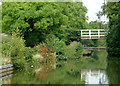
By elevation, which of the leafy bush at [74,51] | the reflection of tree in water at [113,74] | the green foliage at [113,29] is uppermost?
the green foliage at [113,29]

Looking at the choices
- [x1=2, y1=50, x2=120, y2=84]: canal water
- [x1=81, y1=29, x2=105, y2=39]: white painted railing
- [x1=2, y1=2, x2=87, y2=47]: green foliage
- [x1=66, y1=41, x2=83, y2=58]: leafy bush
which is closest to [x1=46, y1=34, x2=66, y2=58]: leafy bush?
[x1=66, y1=41, x2=83, y2=58]: leafy bush

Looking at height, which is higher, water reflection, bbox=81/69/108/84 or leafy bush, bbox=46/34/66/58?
leafy bush, bbox=46/34/66/58

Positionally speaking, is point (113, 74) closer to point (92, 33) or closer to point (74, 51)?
point (74, 51)

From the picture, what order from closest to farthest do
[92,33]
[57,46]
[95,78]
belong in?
[95,78] → [57,46] → [92,33]

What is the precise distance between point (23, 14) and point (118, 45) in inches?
420

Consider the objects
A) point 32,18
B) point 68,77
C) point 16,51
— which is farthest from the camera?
point 32,18

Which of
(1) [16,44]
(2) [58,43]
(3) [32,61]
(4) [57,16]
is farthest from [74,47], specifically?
(1) [16,44]

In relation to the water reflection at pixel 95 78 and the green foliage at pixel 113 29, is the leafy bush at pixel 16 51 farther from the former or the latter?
the green foliage at pixel 113 29

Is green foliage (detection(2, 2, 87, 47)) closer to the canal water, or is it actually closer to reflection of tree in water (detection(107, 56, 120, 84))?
reflection of tree in water (detection(107, 56, 120, 84))

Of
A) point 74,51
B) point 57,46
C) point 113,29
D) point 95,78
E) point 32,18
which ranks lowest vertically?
point 95,78

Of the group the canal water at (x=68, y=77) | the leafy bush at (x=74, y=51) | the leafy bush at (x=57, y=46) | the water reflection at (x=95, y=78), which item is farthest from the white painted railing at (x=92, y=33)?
the water reflection at (x=95, y=78)

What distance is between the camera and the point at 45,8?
68.4 feet

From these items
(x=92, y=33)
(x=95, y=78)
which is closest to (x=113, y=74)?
(x=95, y=78)

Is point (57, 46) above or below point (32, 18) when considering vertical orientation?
below
